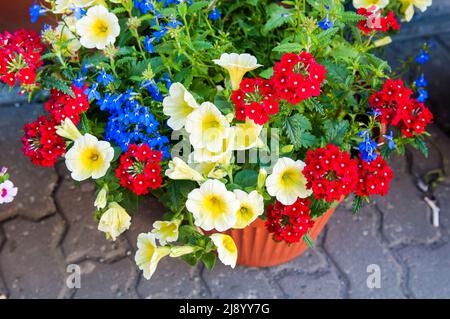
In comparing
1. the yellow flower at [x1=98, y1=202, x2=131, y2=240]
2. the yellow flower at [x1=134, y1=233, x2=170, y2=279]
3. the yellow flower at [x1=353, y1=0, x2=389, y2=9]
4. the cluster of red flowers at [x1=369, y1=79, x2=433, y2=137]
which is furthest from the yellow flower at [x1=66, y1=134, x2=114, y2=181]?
the yellow flower at [x1=353, y1=0, x2=389, y2=9]

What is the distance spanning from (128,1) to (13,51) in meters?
0.35

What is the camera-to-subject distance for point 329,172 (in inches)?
53.7

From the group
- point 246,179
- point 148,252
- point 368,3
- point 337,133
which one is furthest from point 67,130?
point 368,3

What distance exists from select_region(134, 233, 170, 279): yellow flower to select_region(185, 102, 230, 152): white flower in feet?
1.04

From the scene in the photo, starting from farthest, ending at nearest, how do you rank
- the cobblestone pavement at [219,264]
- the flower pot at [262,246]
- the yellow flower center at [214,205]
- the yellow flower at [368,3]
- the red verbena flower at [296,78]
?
1. the cobblestone pavement at [219,264]
2. the flower pot at [262,246]
3. the yellow flower at [368,3]
4. the yellow flower center at [214,205]
5. the red verbena flower at [296,78]

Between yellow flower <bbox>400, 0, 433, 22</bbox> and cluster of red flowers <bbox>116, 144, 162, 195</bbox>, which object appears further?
yellow flower <bbox>400, 0, 433, 22</bbox>

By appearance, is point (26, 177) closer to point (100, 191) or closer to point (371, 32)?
point (100, 191)

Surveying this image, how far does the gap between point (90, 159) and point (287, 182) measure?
0.55 metres

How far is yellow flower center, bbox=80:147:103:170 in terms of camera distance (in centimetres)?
146

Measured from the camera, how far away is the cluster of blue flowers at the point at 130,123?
1.50 metres

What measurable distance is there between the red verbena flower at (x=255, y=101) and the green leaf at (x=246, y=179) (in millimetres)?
245

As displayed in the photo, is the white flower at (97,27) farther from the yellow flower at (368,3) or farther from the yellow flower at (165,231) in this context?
the yellow flower at (368,3)

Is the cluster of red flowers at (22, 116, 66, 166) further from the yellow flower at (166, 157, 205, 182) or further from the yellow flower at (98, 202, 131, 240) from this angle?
the yellow flower at (166, 157, 205, 182)

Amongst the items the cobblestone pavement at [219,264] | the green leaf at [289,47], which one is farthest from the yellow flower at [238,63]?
the cobblestone pavement at [219,264]
